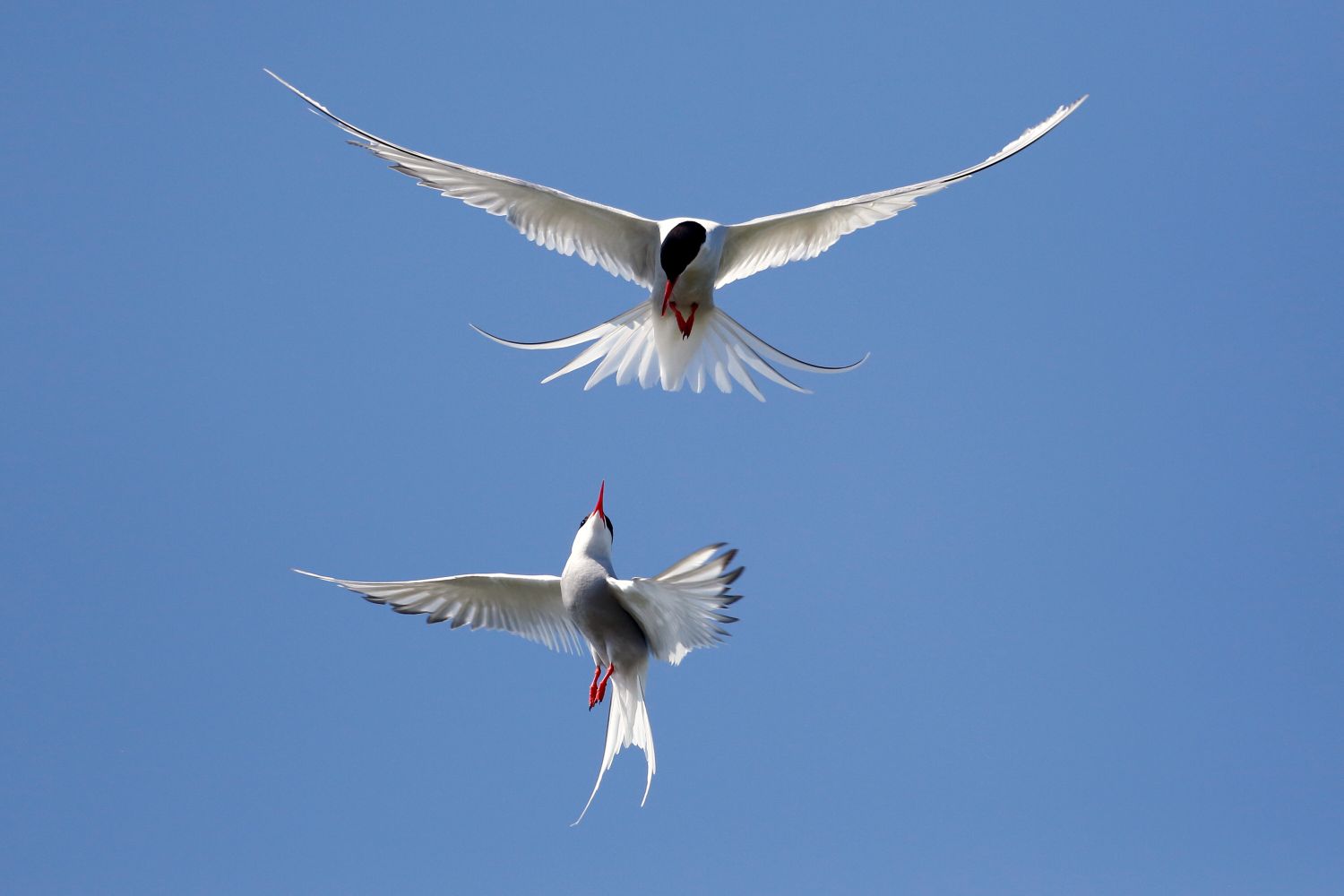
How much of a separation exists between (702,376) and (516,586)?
1416 millimetres

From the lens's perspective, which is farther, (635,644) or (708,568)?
(635,644)

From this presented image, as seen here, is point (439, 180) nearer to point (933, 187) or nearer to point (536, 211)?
point (536, 211)

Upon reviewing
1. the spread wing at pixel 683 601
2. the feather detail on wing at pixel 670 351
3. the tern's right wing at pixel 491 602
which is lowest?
the spread wing at pixel 683 601

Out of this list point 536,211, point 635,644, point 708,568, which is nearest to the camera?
point 708,568

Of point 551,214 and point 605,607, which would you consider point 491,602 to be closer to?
point 605,607

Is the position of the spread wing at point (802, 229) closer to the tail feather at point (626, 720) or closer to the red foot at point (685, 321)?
the red foot at point (685, 321)

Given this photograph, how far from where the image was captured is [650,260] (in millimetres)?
8227

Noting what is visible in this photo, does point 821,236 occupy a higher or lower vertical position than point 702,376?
higher

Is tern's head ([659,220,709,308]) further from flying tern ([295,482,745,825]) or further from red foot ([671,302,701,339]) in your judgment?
flying tern ([295,482,745,825])

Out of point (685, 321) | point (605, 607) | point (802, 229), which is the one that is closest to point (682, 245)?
point (685, 321)

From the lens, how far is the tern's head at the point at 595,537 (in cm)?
729

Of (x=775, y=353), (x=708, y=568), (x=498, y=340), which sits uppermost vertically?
(x=775, y=353)

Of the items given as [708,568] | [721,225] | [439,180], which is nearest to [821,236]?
[721,225]

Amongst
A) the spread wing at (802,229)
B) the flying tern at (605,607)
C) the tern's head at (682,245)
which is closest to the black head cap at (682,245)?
the tern's head at (682,245)
